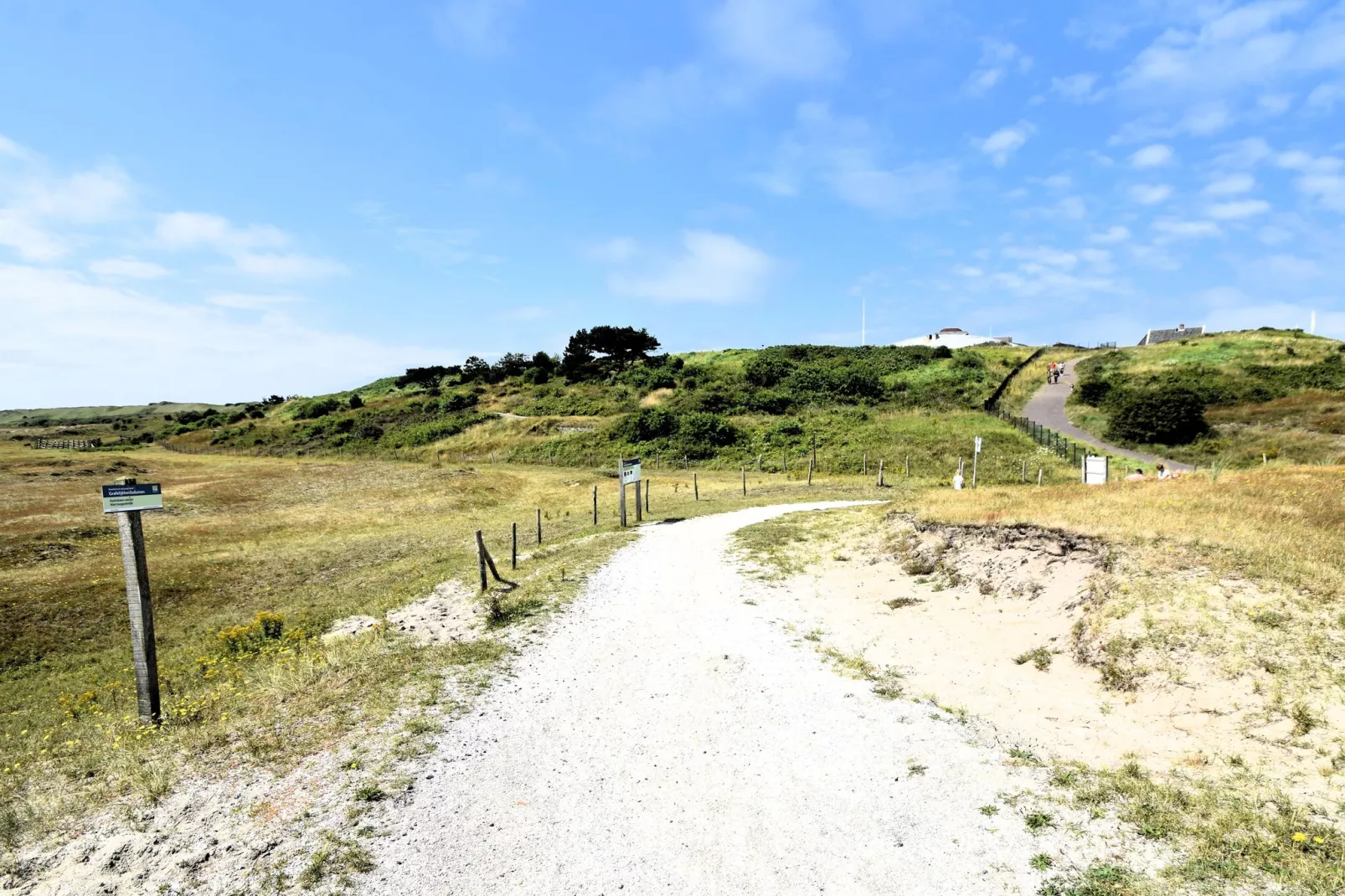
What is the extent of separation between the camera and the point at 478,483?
44.3m

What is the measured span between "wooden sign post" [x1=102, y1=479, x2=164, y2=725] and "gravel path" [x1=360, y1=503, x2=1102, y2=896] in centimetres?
543

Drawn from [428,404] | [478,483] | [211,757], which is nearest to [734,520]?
[211,757]

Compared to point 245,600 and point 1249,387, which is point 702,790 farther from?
point 1249,387

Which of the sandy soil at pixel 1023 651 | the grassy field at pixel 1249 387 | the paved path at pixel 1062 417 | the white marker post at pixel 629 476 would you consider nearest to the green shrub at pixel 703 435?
the paved path at pixel 1062 417

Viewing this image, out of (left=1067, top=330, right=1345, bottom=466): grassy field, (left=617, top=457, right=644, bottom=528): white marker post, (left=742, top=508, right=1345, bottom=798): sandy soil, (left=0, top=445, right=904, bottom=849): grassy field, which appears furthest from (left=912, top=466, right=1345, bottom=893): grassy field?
(left=1067, top=330, right=1345, bottom=466): grassy field

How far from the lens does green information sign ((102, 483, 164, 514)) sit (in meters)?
9.95

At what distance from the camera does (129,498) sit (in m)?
10.1

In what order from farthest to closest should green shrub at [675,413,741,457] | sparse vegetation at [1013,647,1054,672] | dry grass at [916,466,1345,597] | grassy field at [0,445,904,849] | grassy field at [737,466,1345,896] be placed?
green shrub at [675,413,741,457] < dry grass at [916,466,1345,597] < sparse vegetation at [1013,647,1054,672] < grassy field at [0,445,904,849] < grassy field at [737,466,1345,896]

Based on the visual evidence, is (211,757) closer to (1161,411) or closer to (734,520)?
(734,520)

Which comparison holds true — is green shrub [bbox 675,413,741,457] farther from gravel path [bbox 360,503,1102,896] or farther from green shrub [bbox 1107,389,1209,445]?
gravel path [bbox 360,503,1102,896]

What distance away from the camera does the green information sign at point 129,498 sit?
9945mm

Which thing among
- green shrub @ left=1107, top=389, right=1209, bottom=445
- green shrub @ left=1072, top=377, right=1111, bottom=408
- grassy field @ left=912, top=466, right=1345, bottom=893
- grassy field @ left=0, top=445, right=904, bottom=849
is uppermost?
green shrub @ left=1072, top=377, right=1111, bottom=408

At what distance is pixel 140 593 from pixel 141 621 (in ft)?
1.54

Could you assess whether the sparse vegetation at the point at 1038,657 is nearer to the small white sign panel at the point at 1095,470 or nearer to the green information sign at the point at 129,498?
the green information sign at the point at 129,498
